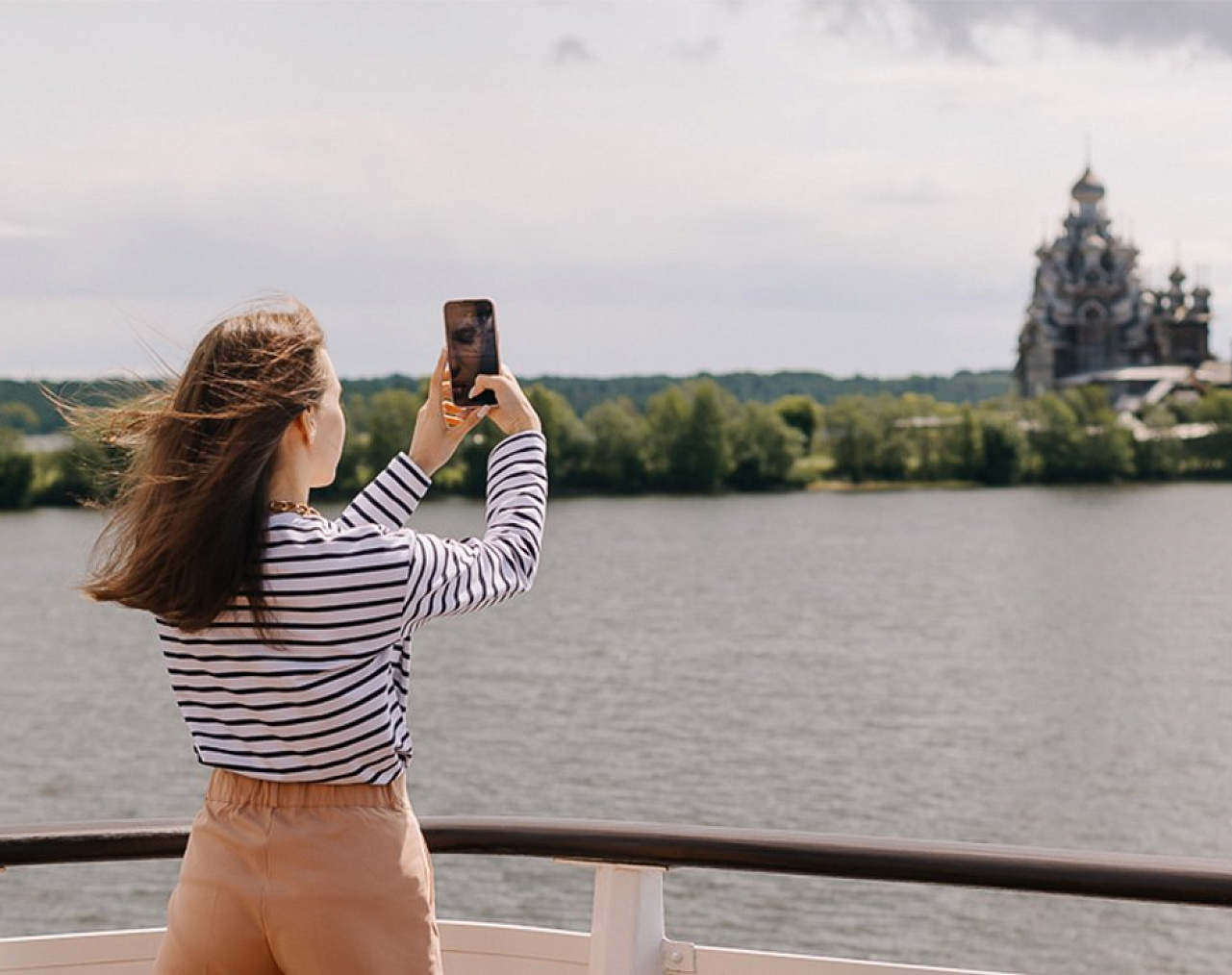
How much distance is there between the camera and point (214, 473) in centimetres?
150

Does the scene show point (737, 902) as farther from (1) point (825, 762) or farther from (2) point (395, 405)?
(2) point (395, 405)

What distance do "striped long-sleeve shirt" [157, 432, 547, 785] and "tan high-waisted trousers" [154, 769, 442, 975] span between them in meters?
0.03

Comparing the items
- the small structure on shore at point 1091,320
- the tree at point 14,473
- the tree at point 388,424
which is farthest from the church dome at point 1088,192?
the tree at point 14,473

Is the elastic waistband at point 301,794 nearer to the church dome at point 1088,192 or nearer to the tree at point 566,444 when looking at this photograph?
the tree at point 566,444

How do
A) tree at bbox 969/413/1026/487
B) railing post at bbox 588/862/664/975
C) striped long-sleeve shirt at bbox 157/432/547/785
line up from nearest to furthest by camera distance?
striped long-sleeve shirt at bbox 157/432/547/785
railing post at bbox 588/862/664/975
tree at bbox 969/413/1026/487

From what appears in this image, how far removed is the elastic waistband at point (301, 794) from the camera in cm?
153

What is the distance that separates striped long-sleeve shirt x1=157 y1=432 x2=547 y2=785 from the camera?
1479mm

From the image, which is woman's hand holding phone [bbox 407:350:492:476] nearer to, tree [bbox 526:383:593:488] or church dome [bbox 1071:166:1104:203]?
tree [bbox 526:383:593:488]

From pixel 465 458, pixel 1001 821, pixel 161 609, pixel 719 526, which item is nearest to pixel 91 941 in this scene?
pixel 161 609

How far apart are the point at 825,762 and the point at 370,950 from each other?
1876cm

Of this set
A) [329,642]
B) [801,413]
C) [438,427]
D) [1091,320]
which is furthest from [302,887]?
[1091,320]

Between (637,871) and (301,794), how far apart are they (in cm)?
61

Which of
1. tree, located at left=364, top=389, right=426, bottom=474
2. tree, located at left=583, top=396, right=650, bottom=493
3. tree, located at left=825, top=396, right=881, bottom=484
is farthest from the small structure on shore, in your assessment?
tree, located at left=364, top=389, right=426, bottom=474

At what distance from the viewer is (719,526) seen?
56.9 metres
